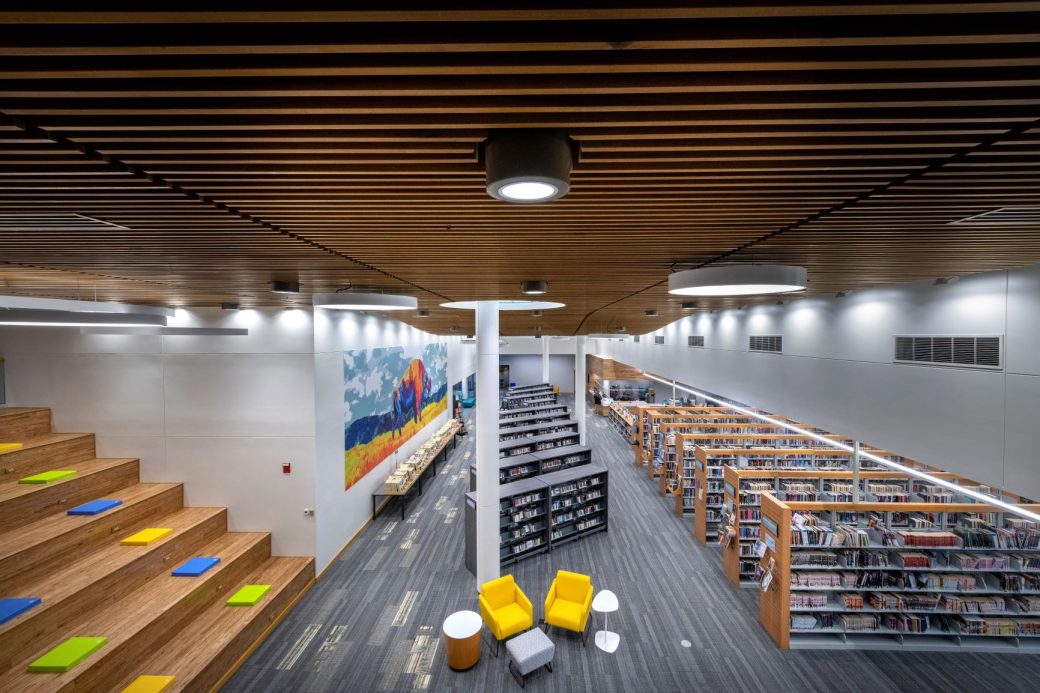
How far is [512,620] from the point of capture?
5.95 metres

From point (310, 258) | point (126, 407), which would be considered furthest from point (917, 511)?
point (126, 407)

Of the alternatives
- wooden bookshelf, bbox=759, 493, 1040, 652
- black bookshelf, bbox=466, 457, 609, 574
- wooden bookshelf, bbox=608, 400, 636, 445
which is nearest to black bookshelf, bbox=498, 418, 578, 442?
black bookshelf, bbox=466, 457, 609, 574

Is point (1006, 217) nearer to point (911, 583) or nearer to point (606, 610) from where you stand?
point (606, 610)

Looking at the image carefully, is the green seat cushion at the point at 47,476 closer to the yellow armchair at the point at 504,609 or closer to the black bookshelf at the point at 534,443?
the yellow armchair at the point at 504,609

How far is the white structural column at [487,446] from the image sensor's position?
23.0 ft

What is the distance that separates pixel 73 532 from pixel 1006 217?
10.1m

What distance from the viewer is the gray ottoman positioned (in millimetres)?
5320

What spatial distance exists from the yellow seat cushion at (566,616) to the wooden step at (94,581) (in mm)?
5708

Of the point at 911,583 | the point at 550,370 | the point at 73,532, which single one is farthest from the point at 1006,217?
the point at 550,370

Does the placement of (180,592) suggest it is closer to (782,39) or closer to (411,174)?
(411,174)

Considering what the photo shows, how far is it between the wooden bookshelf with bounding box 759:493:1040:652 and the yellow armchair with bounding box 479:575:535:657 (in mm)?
3491

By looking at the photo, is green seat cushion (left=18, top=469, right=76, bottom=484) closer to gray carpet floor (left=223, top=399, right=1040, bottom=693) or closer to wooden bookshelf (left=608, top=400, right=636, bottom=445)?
gray carpet floor (left=223, top=399, right=1040, bottom=693)

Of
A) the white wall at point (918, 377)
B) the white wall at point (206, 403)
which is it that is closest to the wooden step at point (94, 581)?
the white wall at point (206, 403)

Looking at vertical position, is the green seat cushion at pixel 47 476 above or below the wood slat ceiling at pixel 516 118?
below
